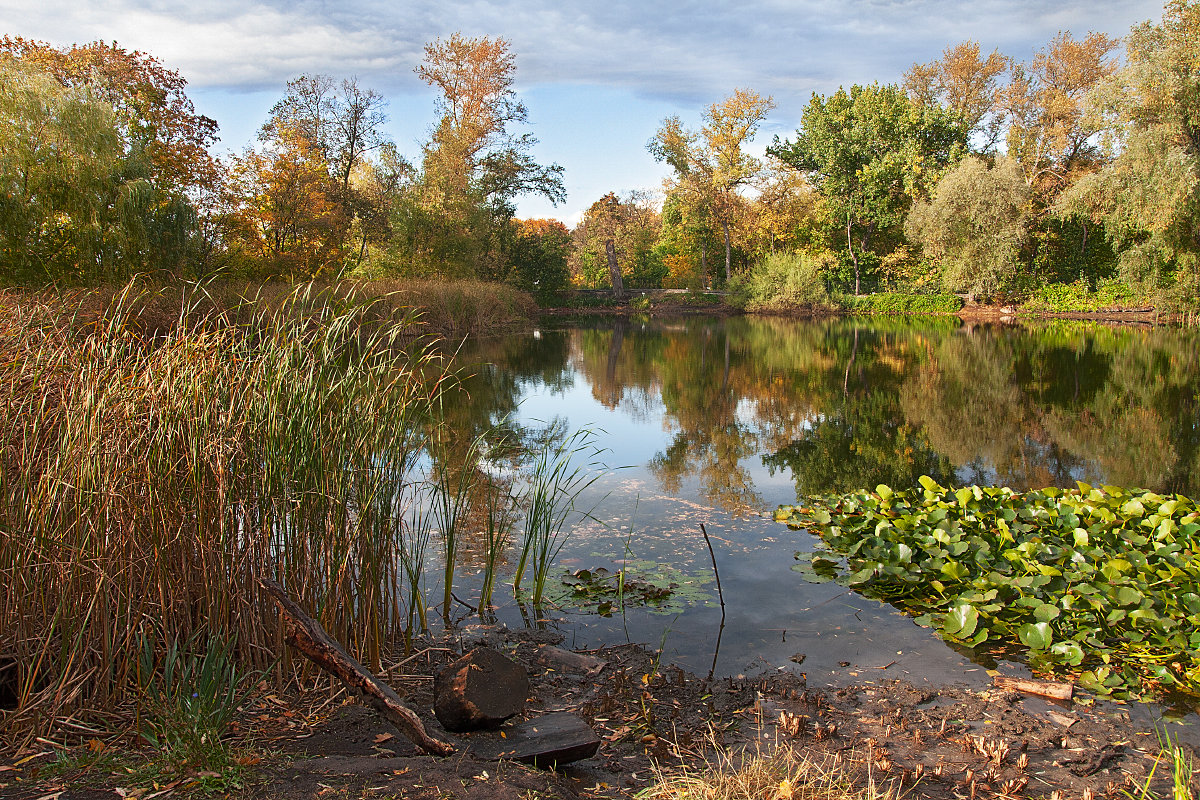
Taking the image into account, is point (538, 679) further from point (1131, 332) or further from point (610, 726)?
point (1131, 332)

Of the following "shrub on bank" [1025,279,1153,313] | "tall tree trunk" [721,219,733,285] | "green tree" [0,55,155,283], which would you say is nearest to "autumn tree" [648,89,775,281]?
"tall tree trunk" [721,219,733,285]

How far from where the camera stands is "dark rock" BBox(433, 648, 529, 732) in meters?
2.79

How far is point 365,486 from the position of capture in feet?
11.1

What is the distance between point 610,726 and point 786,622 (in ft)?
5.28

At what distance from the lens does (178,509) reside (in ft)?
9.77

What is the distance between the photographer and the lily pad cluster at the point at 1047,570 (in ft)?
11.9

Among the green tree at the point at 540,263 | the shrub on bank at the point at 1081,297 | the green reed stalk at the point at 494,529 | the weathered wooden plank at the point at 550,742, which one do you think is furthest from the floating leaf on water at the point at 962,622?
the green tree at the point at 540,263

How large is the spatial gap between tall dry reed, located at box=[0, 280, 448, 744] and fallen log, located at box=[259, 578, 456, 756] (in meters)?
0.52

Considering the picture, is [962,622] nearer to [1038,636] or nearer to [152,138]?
[1038,636]

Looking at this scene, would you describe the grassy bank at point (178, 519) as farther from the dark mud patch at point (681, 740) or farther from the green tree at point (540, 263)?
the green tree at point (540, 263)

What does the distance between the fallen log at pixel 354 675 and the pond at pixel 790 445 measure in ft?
5.18

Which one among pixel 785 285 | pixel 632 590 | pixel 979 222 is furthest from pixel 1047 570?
pixel 785 285

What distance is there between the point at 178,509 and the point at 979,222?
32.1 meters

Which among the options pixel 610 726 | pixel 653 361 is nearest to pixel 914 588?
pixel 610 726
